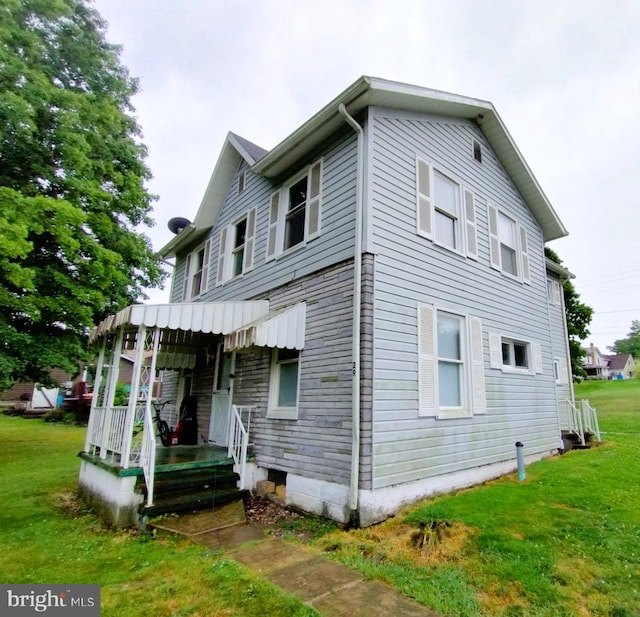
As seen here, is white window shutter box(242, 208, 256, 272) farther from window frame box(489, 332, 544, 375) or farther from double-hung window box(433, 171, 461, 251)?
window frame box(489, 332, 544, 375)

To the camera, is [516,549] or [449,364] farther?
[449,364]

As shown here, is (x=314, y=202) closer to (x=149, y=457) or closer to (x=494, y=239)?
(x=494, y=239)

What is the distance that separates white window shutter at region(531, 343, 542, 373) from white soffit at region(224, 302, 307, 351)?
244 inches

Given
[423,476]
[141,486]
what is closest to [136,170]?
[141,486]

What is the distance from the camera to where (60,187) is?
10086mm

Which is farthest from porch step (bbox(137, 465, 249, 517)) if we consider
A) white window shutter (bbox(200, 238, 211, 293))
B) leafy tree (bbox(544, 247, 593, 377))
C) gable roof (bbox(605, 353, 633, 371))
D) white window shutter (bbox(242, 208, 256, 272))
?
gable roof (bbox(605, 353, 633, 371))

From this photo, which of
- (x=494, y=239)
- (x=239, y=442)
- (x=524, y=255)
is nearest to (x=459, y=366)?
(x=494, y=239)

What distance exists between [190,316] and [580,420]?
11231 millimetres

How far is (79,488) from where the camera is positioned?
278 inches

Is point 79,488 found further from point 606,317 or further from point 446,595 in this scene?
point 606,317

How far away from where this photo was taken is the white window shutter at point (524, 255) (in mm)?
9491

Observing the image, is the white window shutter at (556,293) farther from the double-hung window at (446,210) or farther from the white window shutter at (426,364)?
the white window shutter at (426,364)

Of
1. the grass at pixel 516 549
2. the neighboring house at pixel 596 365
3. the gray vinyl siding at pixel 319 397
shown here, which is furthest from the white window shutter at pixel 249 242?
the neighboring house at pixel 596 365

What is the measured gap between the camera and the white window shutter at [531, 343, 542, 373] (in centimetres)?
907
